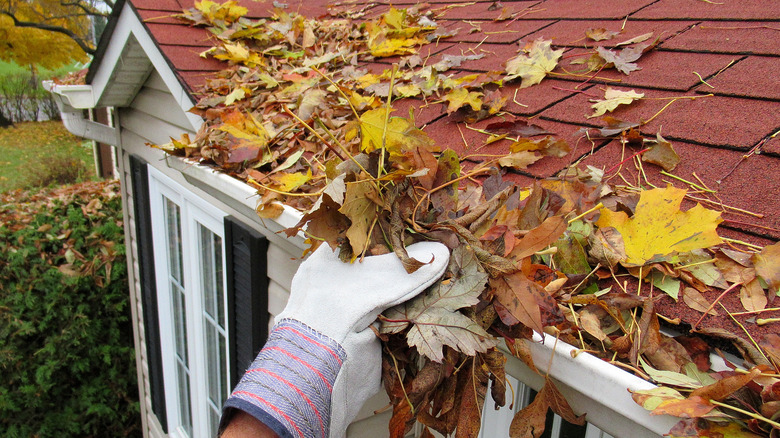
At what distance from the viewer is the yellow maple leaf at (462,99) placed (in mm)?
1832

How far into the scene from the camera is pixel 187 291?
11.5 feet

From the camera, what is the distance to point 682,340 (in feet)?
3.02

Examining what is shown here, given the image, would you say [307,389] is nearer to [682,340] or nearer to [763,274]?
[682,340]

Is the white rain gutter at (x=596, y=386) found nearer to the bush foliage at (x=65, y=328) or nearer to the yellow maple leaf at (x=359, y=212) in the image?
the yellow maple leaf at (x=359, y=212)

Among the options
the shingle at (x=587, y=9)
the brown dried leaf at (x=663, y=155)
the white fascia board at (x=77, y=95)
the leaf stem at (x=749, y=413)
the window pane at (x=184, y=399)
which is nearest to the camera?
the leaf stem at (x=749, y=413)

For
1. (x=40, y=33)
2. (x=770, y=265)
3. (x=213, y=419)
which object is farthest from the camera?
(x=40, y=33)

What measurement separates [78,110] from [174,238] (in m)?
1.44

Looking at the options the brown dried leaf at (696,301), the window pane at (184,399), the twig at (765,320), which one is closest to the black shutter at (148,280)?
the window pane at (184,399)

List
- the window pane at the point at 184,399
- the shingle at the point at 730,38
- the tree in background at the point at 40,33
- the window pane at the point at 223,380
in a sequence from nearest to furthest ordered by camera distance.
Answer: the shingle at the point at 730,38 < the window pane at the point at 223,380 < the window pane at the point at 184,399 < the tree in background at the point at 40,33

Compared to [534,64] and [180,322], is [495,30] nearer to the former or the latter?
[534,64]

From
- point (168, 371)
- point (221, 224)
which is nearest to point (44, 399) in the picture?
point (168, 371)

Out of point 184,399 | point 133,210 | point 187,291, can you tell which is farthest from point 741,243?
point 133,210

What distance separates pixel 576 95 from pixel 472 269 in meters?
1.07

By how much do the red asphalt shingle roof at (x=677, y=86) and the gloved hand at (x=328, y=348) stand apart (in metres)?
0.57
